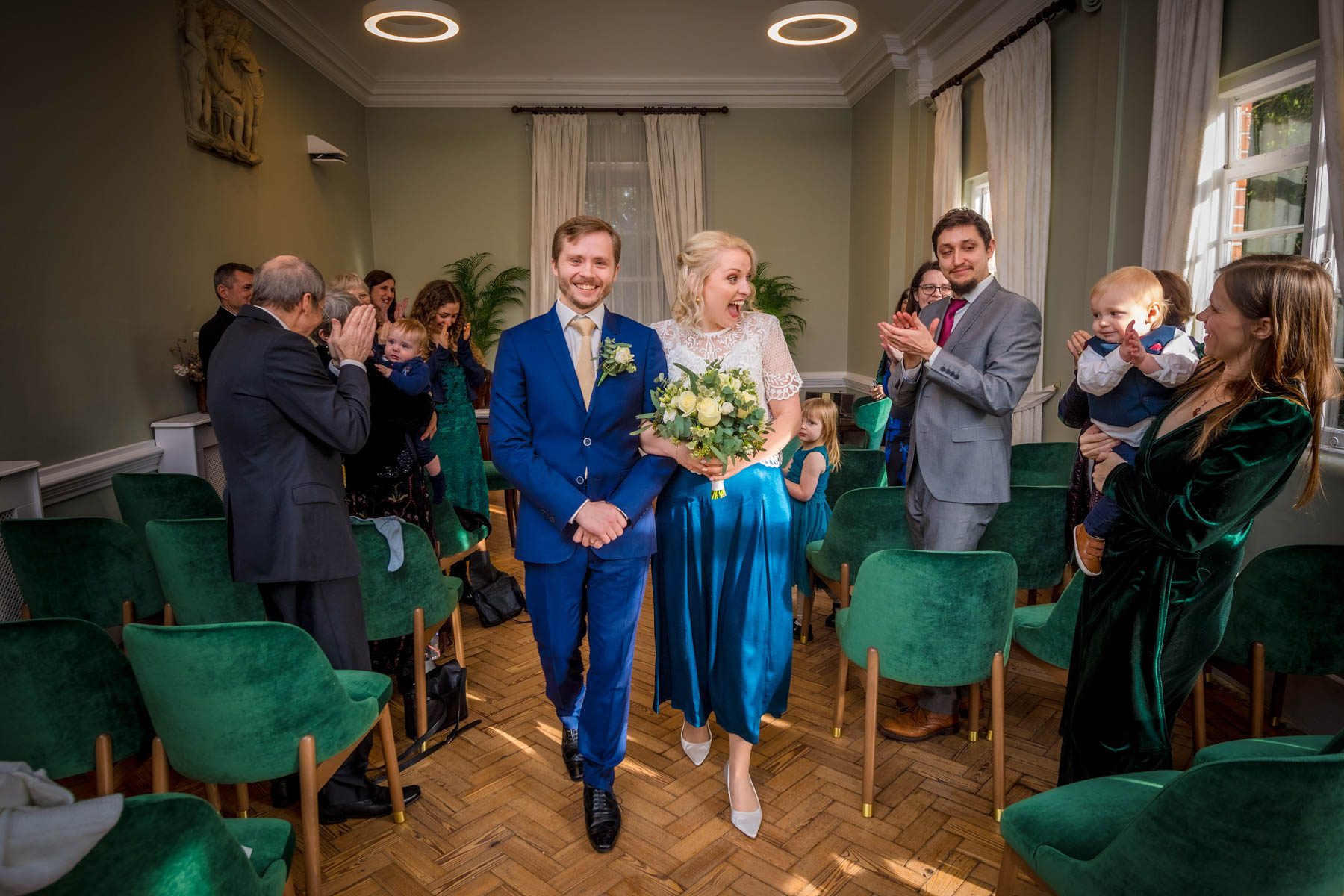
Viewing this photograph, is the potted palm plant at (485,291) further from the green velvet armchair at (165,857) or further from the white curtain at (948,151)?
the green velvet armchair at (165,857)

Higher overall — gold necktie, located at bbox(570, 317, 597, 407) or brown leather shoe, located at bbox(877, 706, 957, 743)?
gold necktie, located at bbox(570, 317, 597, 407)

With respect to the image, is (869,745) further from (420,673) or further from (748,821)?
(420,673)

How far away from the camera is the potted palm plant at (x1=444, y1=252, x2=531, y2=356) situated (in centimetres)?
870

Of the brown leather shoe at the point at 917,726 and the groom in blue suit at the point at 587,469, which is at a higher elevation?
the groom in blue suit at the point at 587,469

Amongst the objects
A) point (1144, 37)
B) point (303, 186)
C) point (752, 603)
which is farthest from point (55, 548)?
point (1144, 37)

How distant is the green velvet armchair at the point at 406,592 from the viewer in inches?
111

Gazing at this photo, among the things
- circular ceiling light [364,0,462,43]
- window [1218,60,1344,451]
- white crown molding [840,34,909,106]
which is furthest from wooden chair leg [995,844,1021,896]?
white crown molding [840,34,909,106]

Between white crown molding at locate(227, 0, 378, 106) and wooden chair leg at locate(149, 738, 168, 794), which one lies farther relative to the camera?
white crown molding at locate(227, 0, 378, 106)

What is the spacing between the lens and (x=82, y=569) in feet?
9.73

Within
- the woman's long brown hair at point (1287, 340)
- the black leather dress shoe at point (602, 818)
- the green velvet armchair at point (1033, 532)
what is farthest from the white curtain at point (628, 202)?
→ the woman's long brown hair at point (1287, 340)

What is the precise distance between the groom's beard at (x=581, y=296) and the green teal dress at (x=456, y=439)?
2228 mm

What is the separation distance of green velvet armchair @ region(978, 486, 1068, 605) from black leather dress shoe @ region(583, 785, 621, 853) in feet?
5.52

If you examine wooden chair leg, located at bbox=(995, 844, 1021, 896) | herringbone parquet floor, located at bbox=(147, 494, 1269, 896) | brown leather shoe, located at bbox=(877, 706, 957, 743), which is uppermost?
wooden chair leg, located at bbox=(995, 844, 1021, 896)

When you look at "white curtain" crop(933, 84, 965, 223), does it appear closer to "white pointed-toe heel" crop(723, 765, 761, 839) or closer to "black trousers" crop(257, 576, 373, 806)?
"white pointed-toe heel" crop(723, 765, 761, 839)
